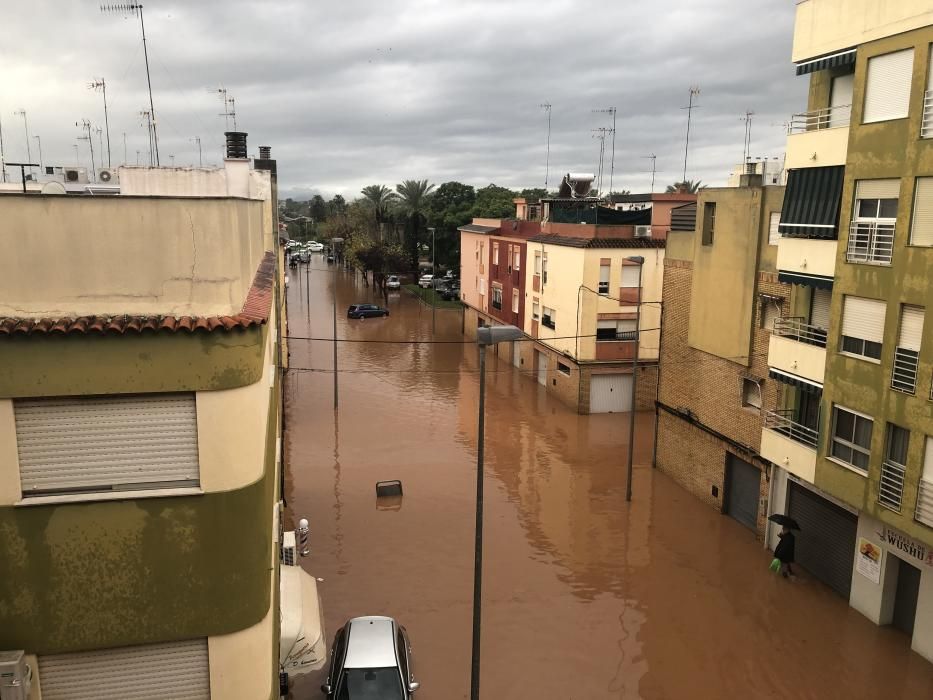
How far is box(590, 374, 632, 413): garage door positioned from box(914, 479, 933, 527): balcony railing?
760 inches

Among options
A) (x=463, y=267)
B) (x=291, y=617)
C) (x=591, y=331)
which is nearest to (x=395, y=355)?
(x=463, y=267)

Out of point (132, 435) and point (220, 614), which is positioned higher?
point (132, 435)

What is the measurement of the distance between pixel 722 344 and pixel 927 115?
349 inches

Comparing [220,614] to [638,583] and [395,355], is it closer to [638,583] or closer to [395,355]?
[638,583]

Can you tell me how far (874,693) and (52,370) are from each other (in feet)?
46.9

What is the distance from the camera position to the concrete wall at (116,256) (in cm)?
698

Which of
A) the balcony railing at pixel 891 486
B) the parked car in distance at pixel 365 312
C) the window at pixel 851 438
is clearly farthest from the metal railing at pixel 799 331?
the parked car in distance at pixel 365 312

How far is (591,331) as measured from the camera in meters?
31.9

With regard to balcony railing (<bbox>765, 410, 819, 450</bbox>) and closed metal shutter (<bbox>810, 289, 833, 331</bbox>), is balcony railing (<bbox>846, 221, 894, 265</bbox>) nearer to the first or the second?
closed metal shutter (<bbox>810, 289, 833, 331</bbox>)

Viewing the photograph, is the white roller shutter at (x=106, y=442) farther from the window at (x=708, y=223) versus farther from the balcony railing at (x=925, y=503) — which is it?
the window at (x=708, y=223)

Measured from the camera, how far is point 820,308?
1661 centimetres

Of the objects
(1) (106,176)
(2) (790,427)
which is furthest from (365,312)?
(2) (790,427)

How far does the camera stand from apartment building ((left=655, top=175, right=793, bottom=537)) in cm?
1900

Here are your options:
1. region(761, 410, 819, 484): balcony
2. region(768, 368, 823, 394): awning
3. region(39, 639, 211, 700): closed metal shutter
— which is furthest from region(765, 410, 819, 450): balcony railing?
region(39, 639, 211, 700): closed metal shutter
